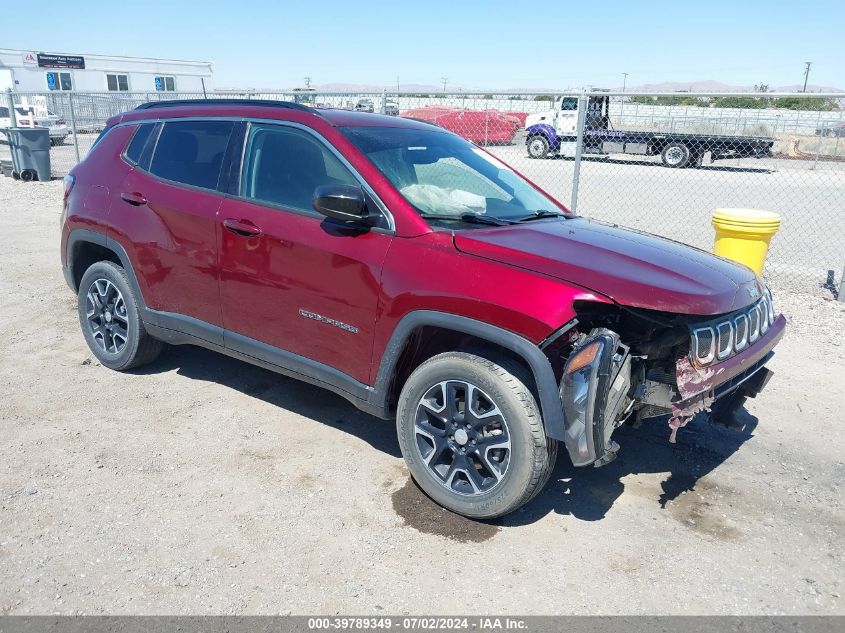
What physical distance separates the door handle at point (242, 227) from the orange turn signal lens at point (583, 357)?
1.94 meters

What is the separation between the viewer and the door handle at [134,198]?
4.41 m

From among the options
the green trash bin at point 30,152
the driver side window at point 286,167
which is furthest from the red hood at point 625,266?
the green trash bin at point 30,152

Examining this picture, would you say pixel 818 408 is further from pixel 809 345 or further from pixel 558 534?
pixel 558 534

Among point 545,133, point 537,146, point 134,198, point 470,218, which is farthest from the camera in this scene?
point 545,133

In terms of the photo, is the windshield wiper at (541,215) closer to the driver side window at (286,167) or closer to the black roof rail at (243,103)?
the driver side window at (286,167)

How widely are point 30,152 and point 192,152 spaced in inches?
556

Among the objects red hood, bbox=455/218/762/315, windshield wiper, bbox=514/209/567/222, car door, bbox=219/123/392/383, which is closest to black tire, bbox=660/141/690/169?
windshield wiper, bbox=514/209/567/222

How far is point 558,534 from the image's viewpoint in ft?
10.7

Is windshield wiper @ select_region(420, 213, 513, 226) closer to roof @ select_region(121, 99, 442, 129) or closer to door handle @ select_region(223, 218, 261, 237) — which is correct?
roof @ select_region(121, 99, 442, 129)

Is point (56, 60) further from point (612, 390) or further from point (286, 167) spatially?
point (612, 390)

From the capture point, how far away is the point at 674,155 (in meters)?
21.4

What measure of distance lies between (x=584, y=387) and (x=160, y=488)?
226 cm

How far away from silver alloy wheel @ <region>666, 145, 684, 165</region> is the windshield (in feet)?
61.2

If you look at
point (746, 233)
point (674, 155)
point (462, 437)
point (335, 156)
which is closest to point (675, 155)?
point (674, 155)
